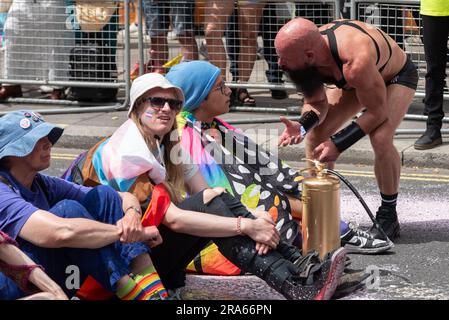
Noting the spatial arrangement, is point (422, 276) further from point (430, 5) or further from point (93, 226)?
point (430, 5)

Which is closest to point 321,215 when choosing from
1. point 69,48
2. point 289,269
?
point 289,269

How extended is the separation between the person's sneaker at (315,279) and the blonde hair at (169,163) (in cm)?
71

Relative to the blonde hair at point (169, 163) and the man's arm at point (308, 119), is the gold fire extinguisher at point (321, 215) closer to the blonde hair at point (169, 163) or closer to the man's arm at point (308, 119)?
the blonde hair at point (169, 163)

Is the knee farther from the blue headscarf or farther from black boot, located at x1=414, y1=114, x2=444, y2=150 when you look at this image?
black boot, located at x1=414, y1=114, x2=444, y2=150

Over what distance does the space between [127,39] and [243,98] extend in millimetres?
1303

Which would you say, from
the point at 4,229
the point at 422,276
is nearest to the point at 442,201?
the point at 422,276

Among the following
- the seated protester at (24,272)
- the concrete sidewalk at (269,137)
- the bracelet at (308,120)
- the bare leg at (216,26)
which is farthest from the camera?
the bare leg at (216,26)

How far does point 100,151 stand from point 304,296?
1.24m

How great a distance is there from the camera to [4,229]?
14.0 feet

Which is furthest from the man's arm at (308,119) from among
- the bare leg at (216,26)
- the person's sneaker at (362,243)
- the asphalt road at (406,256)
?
the bare leg at (216,26)

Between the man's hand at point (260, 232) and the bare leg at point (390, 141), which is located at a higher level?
the bare leg at point (390, 141)

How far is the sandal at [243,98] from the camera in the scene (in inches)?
396

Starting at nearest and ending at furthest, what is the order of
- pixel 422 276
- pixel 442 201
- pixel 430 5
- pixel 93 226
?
pixel 93 226
pixel 422 276
pixel 442 201
pixel 430 5
